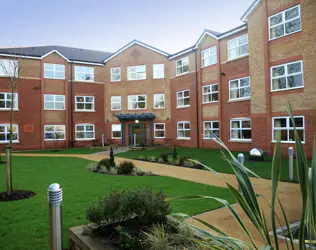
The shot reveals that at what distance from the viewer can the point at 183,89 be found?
76.5 feet

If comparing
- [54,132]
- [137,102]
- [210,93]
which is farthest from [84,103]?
[210,93]

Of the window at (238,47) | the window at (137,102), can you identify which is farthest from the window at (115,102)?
the window at (238,47)

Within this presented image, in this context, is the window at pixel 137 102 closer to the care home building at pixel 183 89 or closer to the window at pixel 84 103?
the care home building at pixel 183 89

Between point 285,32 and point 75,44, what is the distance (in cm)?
2248

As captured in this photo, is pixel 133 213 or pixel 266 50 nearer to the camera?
pixel 133 213

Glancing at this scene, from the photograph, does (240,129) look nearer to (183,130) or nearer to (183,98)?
(183,130)

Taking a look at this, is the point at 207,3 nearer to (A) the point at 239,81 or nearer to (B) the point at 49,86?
(A) the point at 239,81

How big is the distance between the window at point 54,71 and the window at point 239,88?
15704 millimetres

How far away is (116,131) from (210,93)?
1060 centimetres

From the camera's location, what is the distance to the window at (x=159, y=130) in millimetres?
25234

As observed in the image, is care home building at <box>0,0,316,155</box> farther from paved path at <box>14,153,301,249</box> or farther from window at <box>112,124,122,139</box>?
paved path at <box>14,153,301,249</box>

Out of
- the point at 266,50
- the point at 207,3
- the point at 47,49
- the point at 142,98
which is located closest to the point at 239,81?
the point at 266,50

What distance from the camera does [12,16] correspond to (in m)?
18.4

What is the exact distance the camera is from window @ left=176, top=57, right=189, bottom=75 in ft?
76.1
